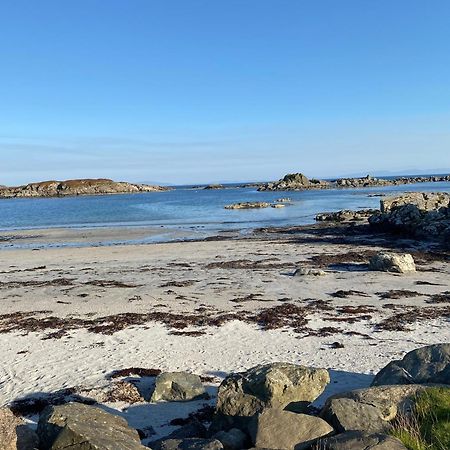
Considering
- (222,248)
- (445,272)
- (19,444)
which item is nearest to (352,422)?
(19,444)

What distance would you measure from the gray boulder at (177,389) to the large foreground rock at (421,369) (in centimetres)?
375

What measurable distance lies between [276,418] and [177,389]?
360 cm

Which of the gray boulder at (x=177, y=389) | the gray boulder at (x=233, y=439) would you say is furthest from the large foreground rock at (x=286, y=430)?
the gray boulder at (x=177, y=389)

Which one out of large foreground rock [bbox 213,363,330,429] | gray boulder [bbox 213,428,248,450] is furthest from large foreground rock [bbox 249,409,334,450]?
large foreground rock [bbox 213,363,330,429]

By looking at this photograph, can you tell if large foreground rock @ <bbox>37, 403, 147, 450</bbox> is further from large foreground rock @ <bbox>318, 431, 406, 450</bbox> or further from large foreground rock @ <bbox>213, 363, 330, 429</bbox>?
large foreground rock @ <bbox>318, 431, 406, 450</bbox>

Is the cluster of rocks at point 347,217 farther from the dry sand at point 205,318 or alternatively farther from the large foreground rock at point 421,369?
the large foreground rock at point 421,369

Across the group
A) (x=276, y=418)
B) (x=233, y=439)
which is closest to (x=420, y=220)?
(x=276, y=418)

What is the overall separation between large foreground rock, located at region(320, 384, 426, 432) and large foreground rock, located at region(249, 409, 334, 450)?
0.27 meters

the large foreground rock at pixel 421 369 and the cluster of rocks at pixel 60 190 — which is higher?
the cluster of rocks at pixel 60 190

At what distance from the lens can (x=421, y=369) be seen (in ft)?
30.6

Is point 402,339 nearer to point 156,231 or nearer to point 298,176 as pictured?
point 156,231

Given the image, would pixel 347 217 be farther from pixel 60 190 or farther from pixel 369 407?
pixel 60 190

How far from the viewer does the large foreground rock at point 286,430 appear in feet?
23.8

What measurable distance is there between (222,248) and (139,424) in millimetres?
25569
